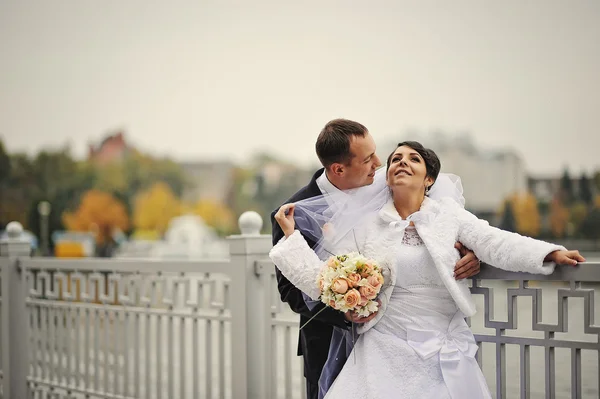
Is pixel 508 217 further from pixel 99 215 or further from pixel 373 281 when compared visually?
pixel 373 281

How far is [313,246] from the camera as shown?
7.80ft

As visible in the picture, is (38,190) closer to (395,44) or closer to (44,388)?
(395,44)

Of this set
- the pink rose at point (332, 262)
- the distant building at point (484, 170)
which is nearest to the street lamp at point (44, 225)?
the distant building at point (484, 170)

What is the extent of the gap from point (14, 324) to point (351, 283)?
346 cm

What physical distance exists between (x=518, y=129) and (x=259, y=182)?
52.8 ft

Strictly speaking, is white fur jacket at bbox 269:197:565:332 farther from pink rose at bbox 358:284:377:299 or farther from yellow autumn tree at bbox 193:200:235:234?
yellow autumn tree at bbox 193:200:235:234

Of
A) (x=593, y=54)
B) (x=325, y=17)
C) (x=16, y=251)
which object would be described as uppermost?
(x=325, y=17)

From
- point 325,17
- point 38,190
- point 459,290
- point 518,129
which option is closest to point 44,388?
point 459,290

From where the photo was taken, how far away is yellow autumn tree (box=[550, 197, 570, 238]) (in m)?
35.0

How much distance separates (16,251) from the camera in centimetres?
478

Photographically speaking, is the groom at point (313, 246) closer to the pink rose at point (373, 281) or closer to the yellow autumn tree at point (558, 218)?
the pink rose at point (373, 281)

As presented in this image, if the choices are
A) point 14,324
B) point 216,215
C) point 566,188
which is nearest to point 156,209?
point 216,215

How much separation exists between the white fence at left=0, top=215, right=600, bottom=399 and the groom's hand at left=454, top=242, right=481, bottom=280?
0.10m

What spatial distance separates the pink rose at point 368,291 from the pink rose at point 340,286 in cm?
5
